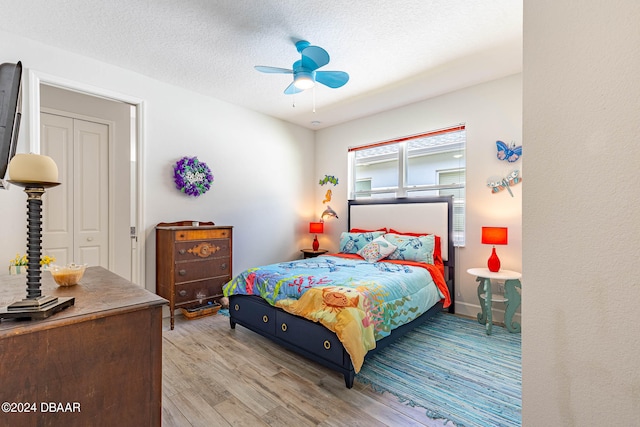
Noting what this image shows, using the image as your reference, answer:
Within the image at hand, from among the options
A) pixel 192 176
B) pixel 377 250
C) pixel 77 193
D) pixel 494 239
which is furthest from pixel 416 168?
pixel 77 193

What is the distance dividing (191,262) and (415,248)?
2.68 meters

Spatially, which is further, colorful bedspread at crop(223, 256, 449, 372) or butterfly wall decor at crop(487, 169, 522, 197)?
butterfly wall decor at crop(487, 169, 522, 197)

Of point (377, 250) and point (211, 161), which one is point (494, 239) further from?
point (211, 161)

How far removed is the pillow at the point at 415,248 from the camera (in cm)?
348

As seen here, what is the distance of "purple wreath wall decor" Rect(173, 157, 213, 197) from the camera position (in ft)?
11.9

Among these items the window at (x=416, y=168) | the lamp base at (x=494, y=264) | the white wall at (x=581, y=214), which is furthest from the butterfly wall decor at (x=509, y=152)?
the white wall at (x=581, y=214)

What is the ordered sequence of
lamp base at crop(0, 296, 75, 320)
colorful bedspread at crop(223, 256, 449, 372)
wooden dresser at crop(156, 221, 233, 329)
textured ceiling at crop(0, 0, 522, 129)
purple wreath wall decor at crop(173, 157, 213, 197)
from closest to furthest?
lamp base at crop(0, 296, 75, 320) < colorful bedspread at crop(223, 256, 449, 372) < textured ceiling at crop(0, 0, 522, 129) < wooden dresser at crop(156, 221, 233, 329) < purple wreath wall decor at crop(173, 157, 213, 197)

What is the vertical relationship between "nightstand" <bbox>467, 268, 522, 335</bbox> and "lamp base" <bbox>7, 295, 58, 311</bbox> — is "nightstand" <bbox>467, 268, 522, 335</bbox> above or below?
below

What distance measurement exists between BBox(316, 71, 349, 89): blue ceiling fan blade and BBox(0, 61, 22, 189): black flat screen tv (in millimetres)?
2081

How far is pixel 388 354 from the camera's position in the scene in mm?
2553

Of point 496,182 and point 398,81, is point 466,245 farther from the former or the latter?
point 398,81

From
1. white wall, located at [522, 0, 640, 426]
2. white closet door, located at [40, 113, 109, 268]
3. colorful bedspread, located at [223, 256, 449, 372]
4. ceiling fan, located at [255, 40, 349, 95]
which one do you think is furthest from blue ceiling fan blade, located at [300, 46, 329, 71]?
white closet door, located at [40, 113, 109, 268]

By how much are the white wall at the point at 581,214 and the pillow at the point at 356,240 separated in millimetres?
3174

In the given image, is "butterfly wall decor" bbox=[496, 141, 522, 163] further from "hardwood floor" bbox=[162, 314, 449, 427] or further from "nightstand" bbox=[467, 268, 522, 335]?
"hardwood floor" bbox=[162, 314, 449, 427]
